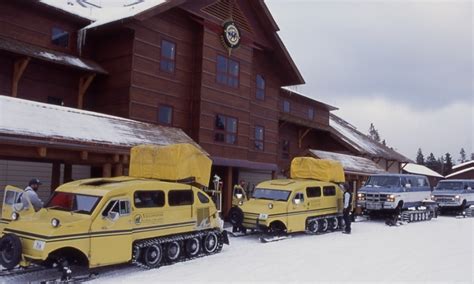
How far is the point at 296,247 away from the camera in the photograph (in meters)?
15.3

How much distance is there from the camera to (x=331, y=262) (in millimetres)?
12820

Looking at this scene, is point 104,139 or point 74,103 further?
point 74,103

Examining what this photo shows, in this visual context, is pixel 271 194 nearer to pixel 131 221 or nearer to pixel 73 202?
pixel 131 221

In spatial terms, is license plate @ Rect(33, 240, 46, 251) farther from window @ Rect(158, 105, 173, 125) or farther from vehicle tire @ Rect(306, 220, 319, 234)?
window @ Rect(158, 105, 173, 125)

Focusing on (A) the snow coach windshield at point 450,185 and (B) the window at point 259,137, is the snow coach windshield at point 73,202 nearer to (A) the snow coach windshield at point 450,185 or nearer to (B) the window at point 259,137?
(B) the window at point 259,137

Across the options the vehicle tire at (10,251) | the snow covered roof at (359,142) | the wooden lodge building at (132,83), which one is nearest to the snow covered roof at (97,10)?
the wooden lodge building at (132,83)

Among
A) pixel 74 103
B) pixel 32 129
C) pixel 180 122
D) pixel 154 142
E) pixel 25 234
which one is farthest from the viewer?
pixel 180 122

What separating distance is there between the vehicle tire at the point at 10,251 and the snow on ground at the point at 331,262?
6.07 feet

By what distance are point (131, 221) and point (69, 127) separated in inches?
215

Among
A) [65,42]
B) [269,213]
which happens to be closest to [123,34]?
[65,42]

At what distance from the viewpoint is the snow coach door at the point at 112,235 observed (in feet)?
34.4

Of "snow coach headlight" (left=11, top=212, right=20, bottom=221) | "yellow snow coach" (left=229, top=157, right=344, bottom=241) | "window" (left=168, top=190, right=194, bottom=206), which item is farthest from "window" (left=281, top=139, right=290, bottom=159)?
"snow coach headlight" (left=11, top=212, right=20, bottom=221)

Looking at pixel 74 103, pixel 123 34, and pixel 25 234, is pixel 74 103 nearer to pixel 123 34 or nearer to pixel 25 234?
pixel 123 34

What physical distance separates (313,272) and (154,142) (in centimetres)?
879
